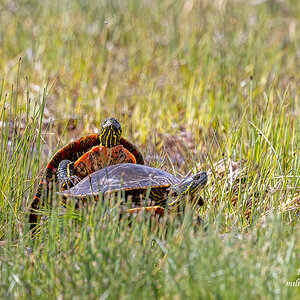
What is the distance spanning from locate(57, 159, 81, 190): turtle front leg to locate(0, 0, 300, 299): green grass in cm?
14

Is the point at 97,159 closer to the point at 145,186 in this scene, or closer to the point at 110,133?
the point at 110,133

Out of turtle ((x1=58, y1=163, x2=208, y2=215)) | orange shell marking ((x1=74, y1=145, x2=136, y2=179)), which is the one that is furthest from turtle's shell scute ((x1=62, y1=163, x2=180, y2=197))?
orange shell marking ((x1=74, y1=145, x2=136, y2=179))

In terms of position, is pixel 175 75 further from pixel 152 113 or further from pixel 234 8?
pixel 234 8

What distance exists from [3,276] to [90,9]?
5.43 meters

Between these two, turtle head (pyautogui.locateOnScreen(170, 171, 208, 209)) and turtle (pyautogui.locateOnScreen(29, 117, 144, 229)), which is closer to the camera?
turtle head (pyautogui.locateOnScreen(170, 171, 208, 209))

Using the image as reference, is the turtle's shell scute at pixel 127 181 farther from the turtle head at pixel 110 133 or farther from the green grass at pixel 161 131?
the turtle head at pixel 110 133

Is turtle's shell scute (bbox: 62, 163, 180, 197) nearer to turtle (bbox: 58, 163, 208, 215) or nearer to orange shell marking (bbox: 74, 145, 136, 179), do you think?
turtle (bbox: 58, 163, 208, 215)

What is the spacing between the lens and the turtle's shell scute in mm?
2439

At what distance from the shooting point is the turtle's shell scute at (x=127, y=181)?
2.44m

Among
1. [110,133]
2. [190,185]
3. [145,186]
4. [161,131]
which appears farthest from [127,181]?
[161,131]

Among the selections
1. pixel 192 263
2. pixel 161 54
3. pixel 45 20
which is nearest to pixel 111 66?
pixel 161 54

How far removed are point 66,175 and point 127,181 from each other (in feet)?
1.50

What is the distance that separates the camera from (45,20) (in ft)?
21.2

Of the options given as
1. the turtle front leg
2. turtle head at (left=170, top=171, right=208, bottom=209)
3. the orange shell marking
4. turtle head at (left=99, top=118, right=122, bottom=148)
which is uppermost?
turtle head at (left=99, top=118, right=122, bottom=148)
